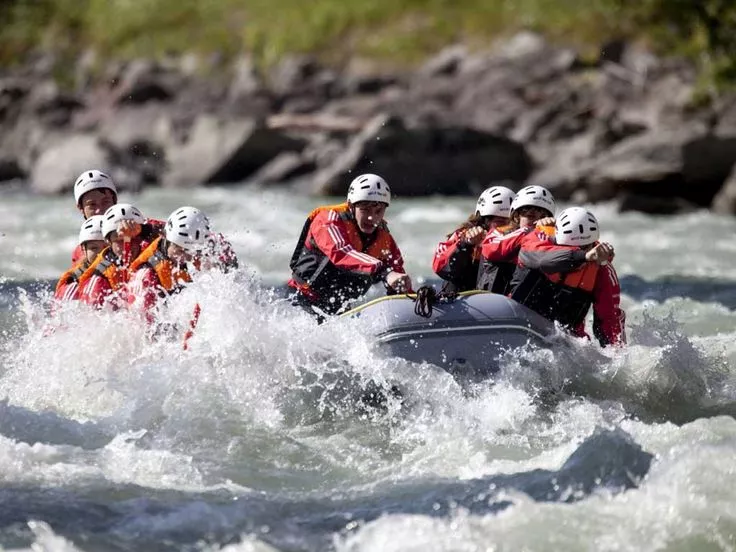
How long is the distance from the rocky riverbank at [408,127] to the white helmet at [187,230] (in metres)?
12.1

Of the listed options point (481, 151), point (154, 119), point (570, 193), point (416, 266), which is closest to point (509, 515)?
point (416, 266)

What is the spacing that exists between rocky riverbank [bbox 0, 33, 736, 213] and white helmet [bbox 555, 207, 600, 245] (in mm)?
11535

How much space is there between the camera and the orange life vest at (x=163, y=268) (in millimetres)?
9617

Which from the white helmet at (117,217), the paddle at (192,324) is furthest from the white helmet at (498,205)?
the white helmet at (117,217)

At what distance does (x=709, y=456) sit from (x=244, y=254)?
10.8 metres

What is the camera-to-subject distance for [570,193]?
2150 centimetres

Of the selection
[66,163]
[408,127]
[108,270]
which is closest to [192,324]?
[108,270]

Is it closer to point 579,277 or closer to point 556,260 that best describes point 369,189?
point 556,260

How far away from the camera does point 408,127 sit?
23547mm

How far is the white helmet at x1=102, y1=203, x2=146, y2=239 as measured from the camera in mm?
10234

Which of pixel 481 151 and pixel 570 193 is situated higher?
pixel 481 151

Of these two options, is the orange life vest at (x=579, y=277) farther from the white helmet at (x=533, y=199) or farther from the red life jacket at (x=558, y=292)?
the white helmet at (x=533, y=199)

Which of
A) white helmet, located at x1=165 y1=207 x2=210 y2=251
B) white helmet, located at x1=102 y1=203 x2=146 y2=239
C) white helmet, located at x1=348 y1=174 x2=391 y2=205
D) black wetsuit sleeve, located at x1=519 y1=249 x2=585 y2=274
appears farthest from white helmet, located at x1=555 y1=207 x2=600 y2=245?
white helmet, located at x1=102 y1=203 x2=146 y2=239

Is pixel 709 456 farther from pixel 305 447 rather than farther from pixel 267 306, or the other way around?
pixel 267 306
